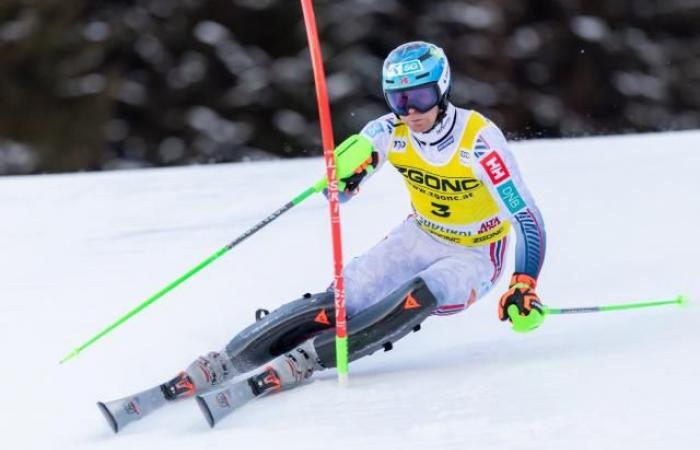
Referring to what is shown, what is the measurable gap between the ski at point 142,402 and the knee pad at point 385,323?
1.38ft

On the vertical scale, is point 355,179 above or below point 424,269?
above

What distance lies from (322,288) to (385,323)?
1397 mm

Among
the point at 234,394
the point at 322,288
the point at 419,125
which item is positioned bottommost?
the point at 322,288

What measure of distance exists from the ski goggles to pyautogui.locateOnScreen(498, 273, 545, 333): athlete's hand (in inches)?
23.8

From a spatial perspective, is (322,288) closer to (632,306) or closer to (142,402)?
(632,306)

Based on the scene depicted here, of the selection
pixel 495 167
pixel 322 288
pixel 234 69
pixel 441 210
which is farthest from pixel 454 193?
pixel 234 69

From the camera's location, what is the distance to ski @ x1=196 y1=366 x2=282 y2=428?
3.30 metres

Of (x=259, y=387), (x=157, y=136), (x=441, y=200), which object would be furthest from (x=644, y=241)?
(x=157, y=136)

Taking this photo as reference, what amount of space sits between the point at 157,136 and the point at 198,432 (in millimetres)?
8684

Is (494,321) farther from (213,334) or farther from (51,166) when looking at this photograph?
(51,166)

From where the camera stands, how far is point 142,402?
11.3ft

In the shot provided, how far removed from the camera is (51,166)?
11359mm

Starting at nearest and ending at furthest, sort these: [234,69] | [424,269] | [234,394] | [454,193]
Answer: [234,394] < [454,193] < [424,269] < [234,69]

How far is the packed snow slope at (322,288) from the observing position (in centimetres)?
318
